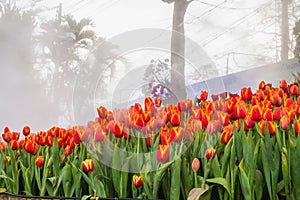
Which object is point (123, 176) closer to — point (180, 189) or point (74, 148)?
point (180, 189)

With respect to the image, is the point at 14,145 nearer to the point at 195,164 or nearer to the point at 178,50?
the point at 195,164

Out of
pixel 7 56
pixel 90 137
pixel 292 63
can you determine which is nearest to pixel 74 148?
pixel 90 137

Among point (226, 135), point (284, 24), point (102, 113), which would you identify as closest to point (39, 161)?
point (102, 113)

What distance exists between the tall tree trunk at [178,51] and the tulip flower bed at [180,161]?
279 cm

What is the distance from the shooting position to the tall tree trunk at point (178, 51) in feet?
13.3

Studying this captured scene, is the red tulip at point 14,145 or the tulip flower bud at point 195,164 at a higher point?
the red tulip at point 14,145

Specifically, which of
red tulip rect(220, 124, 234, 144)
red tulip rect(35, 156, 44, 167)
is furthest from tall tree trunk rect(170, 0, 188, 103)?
red tulip rect(220, 124, 234, 144)

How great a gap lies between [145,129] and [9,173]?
1.74 feet

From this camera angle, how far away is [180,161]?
93 cm

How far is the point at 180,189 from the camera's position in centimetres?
97

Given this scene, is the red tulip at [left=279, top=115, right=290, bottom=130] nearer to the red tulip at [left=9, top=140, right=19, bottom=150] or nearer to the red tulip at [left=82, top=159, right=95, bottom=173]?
the red tulip at [left=82, top=159, right=95, bottom=173]

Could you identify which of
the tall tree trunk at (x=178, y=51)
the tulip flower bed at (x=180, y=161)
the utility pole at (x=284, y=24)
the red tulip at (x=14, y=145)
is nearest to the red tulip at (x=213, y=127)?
the tulip flower bed at (x=180, y=161)

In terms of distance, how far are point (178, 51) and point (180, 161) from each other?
313 cm

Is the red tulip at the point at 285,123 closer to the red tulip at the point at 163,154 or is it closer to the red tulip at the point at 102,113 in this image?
the red tulip at the point at 163,154
